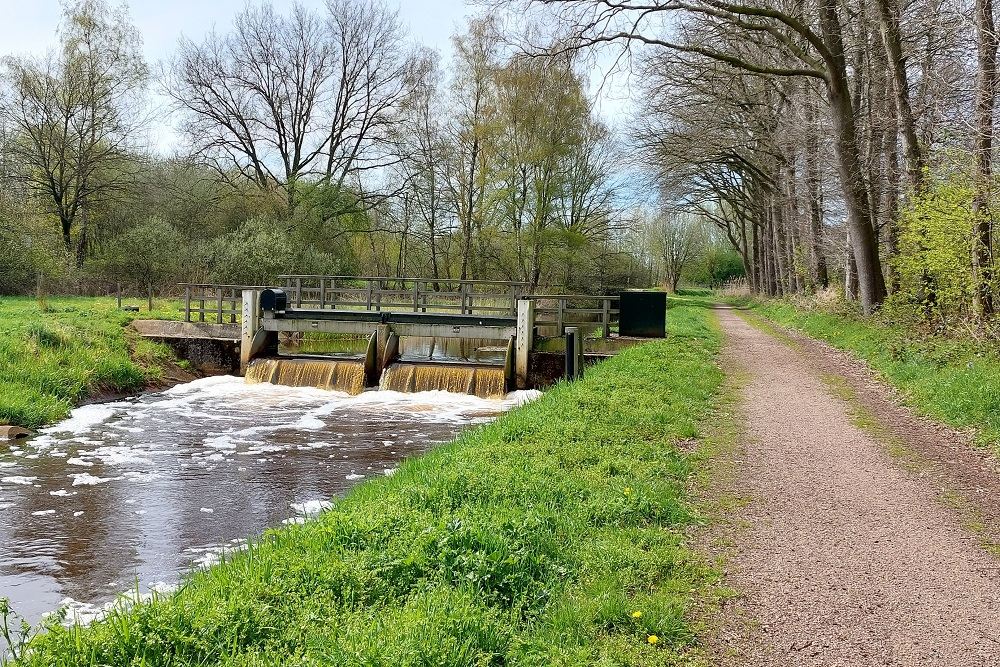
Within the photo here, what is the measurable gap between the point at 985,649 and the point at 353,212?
122ft

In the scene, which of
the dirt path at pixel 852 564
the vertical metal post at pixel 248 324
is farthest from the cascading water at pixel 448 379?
the dirt path at pixel 852 564

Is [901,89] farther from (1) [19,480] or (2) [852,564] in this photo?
(1) [19,480]

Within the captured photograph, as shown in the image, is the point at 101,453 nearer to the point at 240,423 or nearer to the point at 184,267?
the point at 240,423

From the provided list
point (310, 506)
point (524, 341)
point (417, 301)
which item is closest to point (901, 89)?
point (524, 341)

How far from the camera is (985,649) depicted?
412cm

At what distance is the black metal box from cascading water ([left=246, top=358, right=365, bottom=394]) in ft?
23.5

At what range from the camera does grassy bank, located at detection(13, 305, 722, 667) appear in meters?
4.05

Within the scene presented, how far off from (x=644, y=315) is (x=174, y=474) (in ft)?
43.3

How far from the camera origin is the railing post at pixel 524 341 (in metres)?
20.4

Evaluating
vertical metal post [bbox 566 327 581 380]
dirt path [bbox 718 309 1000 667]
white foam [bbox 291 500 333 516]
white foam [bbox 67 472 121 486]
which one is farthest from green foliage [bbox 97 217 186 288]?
dirt path [bbox 718 309 1000 667]

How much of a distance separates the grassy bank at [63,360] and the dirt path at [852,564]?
42.8ft

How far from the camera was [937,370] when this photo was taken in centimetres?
1205

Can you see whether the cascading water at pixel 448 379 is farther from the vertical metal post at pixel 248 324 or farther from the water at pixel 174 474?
the vertical metal post at pixel 248 324

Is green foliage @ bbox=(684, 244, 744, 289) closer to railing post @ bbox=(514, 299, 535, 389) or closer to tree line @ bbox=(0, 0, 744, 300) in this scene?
tree line @ bbox=(0, 0, 744, 300)
